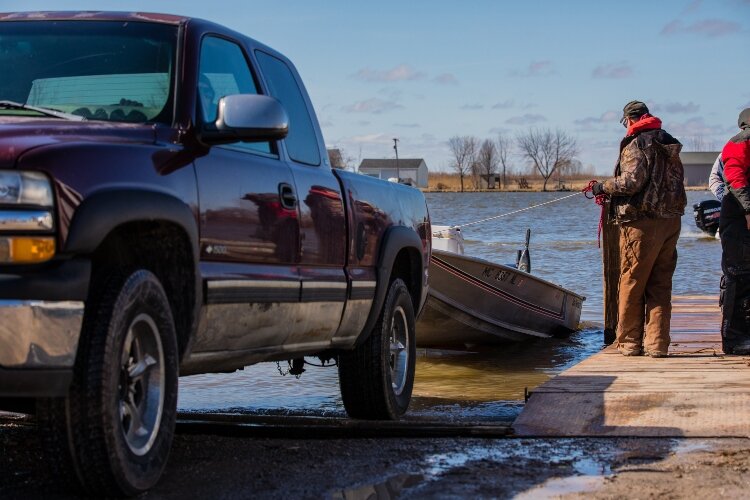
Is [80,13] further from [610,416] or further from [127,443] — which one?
[610,416]

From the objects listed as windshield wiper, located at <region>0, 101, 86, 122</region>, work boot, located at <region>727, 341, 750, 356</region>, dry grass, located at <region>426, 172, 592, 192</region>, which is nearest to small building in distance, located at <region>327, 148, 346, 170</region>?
windshield wiper, located at <region>0, 101, 86, 122</region>

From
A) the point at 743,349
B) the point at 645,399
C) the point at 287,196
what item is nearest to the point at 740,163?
the point at 743,349

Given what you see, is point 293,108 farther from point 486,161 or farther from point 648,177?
point 486,161

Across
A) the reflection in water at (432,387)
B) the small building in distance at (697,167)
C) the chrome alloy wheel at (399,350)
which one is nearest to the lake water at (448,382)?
the reflection in water at (432,387)

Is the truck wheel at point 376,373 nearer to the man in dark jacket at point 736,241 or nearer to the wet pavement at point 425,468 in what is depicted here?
the wet pavement at point 425,468

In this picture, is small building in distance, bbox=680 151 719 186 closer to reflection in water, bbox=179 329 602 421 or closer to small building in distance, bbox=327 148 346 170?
reflection in water, bbox=179 329 602 421

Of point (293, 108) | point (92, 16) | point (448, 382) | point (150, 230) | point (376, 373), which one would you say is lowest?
point (448, 382)

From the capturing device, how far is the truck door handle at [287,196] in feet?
18.1

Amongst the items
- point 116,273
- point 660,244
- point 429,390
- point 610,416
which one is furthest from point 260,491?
point 429,390

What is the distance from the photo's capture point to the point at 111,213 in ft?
13.7

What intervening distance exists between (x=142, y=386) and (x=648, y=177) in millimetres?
5533

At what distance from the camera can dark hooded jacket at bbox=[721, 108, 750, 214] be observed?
30.0ft

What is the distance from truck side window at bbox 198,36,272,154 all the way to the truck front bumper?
136cm

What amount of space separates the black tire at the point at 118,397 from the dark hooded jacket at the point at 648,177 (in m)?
5.32
